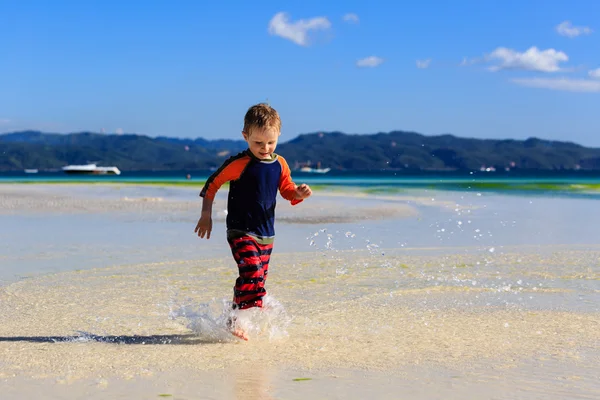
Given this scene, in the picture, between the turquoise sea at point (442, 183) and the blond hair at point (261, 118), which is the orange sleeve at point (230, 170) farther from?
the turquoise sea at point (442, 183)

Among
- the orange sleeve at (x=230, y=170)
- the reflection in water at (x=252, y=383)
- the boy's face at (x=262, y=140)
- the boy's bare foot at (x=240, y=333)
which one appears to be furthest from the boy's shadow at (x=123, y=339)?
the boy's face at (x=262, y=140)

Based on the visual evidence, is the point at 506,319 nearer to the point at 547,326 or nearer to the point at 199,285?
the point at 547,326

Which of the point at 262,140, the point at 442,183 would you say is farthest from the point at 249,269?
the point at 442,183

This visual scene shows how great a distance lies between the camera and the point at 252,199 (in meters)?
5.73

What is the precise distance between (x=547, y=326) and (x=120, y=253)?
7.35 metres

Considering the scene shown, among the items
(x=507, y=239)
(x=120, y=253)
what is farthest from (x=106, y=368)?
(x=507, y=239)

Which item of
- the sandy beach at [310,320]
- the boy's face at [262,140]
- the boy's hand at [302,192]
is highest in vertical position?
the boy's face at [262,140]

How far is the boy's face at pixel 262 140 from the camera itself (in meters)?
5.63

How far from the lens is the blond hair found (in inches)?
222

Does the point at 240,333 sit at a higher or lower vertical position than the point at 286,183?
lower

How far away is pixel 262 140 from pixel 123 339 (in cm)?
192

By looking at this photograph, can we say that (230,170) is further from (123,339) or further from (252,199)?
(123,339)

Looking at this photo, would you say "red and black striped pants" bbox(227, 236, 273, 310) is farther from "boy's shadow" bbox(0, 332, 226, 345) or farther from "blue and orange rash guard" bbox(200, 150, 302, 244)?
"boy's shadow" bbox(0, 332, 226, 345)

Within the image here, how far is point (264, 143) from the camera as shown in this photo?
5.65m
